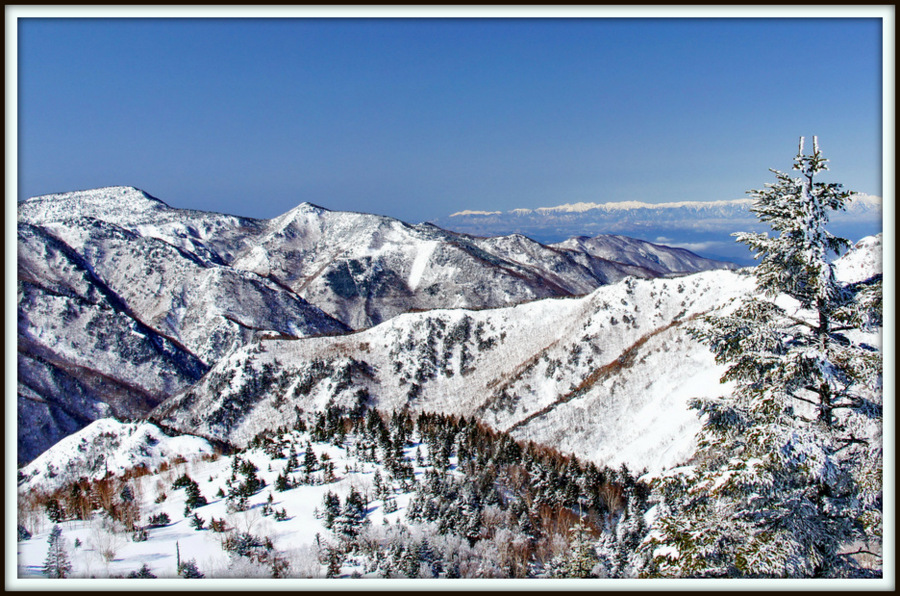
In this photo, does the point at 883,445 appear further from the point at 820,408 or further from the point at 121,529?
the point at 121,529

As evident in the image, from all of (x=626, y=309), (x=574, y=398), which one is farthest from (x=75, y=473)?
(x=626, y=309)

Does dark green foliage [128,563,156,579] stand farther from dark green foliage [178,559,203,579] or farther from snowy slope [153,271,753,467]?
snowy slope [153,271,753,467]

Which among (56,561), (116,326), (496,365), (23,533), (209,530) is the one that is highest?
(116,326)

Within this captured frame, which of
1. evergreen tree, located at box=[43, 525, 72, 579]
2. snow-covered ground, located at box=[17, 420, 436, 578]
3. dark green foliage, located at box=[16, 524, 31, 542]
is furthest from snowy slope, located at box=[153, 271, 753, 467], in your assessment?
evergreen tree, located at box=[43, 525, 72, 579]

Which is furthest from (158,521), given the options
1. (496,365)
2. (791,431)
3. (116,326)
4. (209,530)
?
(116,326)

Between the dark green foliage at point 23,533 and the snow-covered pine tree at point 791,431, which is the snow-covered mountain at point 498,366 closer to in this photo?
the dark green foliage at point 23,533

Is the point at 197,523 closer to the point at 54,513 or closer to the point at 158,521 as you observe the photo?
the point at 158,521

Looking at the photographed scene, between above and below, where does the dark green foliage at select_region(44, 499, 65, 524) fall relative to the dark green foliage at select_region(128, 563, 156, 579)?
below

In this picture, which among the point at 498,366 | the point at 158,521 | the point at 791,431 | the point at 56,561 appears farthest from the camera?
the point at 498,366
